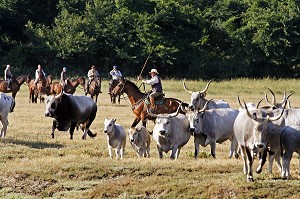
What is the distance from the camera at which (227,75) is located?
52.9 meters

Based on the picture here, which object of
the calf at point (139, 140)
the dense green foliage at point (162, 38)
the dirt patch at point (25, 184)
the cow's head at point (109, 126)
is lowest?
the dirt patch at point (25, 184)

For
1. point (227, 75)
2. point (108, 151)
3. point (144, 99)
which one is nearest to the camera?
point (108, 151)

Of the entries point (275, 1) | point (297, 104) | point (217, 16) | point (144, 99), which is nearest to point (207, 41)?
point (217, 16)

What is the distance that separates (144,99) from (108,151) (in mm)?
3754

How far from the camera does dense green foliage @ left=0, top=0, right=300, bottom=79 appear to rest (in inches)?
2045

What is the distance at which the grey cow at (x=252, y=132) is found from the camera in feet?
46.4

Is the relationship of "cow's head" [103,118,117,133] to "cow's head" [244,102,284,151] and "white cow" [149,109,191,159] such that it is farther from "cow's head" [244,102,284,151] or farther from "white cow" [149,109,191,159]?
"cow's head" [244,102,284,151]

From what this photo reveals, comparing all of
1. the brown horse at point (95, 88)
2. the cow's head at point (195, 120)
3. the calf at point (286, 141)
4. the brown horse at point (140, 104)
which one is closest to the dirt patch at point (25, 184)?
the cow's head at point (195, 120)

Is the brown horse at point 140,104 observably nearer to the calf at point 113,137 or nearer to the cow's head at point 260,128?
the calf at point 113,137

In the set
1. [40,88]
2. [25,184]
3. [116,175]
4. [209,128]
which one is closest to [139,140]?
[209,128]

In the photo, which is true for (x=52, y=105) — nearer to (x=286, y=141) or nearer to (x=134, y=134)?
(x=134, y=134)

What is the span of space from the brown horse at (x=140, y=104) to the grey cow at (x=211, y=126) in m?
2.75

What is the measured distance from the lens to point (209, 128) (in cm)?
1795

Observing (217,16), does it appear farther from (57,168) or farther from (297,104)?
(57,168)
